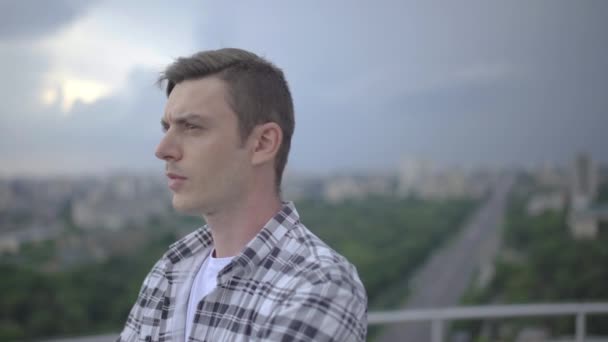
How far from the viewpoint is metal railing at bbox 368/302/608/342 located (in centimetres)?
165

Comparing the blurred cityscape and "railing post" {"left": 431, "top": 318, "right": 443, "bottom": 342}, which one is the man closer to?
"railing post" {"left": 431, "top": 318, "right": 443, "bottom": 342}

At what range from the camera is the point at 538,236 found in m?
5.23

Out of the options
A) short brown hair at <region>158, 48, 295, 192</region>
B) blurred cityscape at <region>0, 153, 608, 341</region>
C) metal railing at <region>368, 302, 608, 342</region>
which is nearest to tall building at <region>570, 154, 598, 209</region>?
blurred cityscape at <region>0, 153, 608, 341</region>

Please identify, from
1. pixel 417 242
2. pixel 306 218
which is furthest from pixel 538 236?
pixel 306 218

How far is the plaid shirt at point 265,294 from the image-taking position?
604 mm

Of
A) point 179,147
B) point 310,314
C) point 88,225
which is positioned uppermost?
point 179,147

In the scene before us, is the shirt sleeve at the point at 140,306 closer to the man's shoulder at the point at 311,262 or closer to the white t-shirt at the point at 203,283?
the white t-shirt at the point at 203,283

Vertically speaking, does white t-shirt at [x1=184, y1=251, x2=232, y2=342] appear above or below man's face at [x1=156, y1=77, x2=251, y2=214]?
below

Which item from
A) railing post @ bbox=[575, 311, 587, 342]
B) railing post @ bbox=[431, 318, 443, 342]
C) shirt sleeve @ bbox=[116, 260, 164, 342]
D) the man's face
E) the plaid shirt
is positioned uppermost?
the man's face

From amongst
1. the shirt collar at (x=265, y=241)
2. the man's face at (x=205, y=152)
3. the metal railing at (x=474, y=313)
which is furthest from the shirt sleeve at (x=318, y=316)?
the metal railing at (x=474, y=313)

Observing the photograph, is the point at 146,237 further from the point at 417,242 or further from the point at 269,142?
the point at 269,142

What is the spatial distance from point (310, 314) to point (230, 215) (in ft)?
0.85

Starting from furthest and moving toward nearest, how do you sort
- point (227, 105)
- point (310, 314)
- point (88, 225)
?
point (88, 225) → point (227, 105) → point (310, 314)

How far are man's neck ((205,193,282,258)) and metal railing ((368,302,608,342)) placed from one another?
0.92 m
